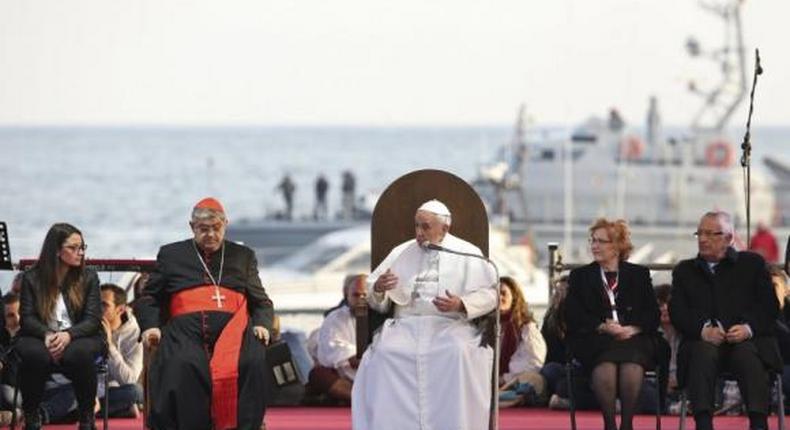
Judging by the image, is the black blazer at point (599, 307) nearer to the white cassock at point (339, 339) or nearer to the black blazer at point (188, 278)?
the black blazer at point (188, 278)

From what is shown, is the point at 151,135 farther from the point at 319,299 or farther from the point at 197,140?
the point at 319,299

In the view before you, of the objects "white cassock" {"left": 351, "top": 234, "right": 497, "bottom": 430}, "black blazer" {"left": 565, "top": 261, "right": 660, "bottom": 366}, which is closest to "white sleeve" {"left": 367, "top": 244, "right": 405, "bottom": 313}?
"white cassock" {"left": 351, "top": 234, "right": 497, "bottom": 430}

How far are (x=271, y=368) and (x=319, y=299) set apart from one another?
18.0 m

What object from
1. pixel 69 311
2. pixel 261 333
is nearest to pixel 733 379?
pixel 261 333

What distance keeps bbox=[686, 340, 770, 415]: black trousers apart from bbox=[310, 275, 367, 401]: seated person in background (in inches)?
92.5

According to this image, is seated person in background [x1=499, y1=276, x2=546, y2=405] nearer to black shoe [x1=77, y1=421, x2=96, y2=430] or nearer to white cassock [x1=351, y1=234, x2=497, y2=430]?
white cassock [x1=351, y1=234, x2=497, y2=430]

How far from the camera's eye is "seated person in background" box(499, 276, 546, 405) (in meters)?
13.4

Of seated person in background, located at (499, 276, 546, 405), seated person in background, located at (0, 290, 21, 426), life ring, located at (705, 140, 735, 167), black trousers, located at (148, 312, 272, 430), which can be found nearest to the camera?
black trousers, located at (148, 312, 272, 430)

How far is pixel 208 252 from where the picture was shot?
11539mm

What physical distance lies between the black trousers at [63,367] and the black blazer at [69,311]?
4 cm

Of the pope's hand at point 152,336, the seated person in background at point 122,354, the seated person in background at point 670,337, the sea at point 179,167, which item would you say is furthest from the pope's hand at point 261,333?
the sea at point 179,167

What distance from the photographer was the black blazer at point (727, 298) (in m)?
11.8

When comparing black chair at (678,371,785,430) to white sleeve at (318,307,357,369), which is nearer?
black chair at (678,371,785,430)

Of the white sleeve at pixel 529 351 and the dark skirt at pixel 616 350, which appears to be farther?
the white sleeve at pixel 529 351
